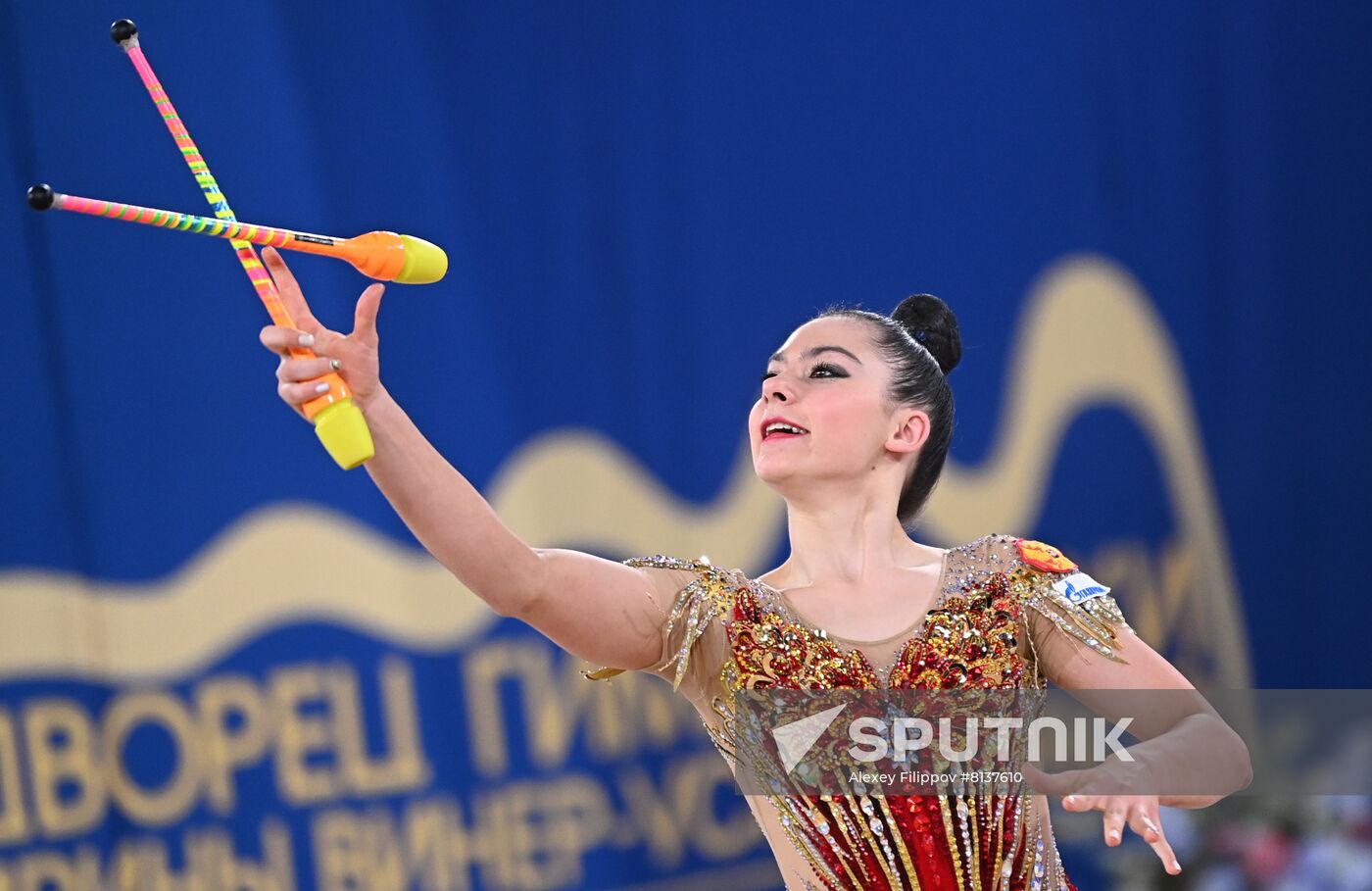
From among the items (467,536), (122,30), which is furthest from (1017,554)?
(122,30)

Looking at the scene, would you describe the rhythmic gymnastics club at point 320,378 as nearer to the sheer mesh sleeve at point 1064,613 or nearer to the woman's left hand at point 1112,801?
the woman's left hand at point 1112,801

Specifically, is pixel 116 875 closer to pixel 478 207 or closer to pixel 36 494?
pixel 36 494

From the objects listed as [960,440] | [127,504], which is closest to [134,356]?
[127,504]

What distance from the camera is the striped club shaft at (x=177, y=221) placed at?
131 cm

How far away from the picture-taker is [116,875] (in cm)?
226

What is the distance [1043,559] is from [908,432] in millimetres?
225

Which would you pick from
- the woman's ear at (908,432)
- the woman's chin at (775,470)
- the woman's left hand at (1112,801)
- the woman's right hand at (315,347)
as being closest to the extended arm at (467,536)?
the woman's right hand at (315,347)

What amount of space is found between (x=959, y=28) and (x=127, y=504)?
2.03m

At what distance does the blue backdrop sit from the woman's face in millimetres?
833

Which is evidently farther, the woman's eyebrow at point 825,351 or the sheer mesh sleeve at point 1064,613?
the woman's eyebrow at point 825,351

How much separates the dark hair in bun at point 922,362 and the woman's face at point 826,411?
0.03 meters

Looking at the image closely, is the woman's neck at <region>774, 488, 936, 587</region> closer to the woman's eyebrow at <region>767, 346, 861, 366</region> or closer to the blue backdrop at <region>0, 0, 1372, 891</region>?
the woman's eyebrow at <region>767, 346, 861, 366</region>

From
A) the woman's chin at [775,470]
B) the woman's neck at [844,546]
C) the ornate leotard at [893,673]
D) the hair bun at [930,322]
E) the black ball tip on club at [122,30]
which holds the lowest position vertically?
the ornate leotard at [893,673]

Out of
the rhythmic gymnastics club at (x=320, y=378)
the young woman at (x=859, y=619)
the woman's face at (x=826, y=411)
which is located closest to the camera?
the rhythmic gymnastics club at (x=320, y=378)
